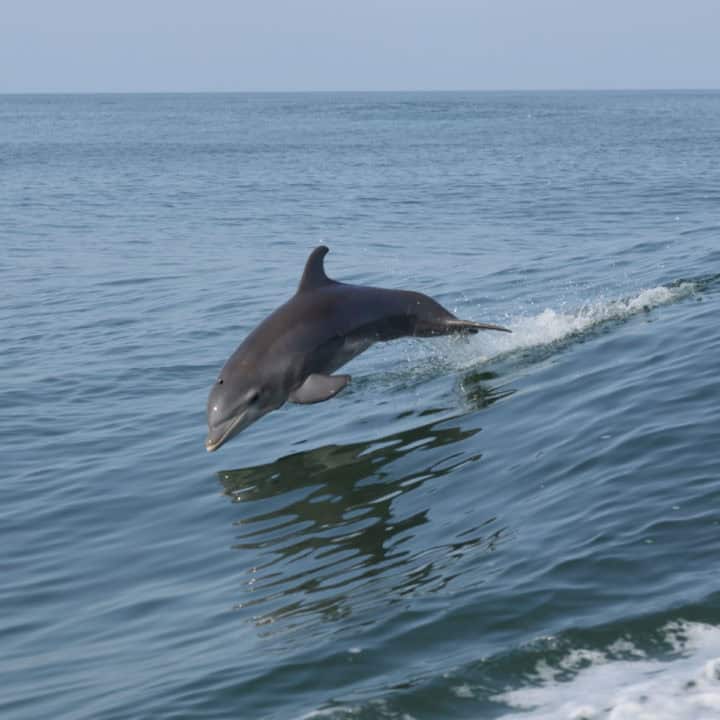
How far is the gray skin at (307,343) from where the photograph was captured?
1148cm

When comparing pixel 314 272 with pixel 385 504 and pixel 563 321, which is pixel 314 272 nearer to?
pixel 385 504

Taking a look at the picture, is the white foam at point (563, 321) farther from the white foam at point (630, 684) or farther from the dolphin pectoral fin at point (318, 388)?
the white foam at point (630, 684)

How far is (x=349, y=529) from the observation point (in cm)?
983

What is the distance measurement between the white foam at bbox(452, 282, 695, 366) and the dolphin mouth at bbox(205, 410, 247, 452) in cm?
397

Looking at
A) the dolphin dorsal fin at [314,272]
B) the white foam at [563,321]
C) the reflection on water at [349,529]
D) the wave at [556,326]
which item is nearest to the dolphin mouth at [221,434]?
the reflection on water at [349,529]

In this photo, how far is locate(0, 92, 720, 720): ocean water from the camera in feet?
23.2

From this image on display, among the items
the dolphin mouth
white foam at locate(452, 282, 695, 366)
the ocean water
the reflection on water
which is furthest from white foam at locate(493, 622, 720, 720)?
white foam at locate(452, 282, 695, 366)

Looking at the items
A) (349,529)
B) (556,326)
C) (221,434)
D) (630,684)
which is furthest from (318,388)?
(630,684)

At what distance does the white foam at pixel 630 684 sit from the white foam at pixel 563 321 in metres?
7.93

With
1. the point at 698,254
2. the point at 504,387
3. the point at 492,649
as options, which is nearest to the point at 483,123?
the point at 698,254

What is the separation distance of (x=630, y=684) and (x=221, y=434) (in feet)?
18.4

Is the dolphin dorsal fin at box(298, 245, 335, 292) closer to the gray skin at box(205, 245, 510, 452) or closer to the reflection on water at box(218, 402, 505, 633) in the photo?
the gray skin at box(205, 245, 510, 452)

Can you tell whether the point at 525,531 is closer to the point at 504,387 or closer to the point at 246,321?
the point at 504,387

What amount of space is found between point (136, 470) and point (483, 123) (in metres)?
92.5
